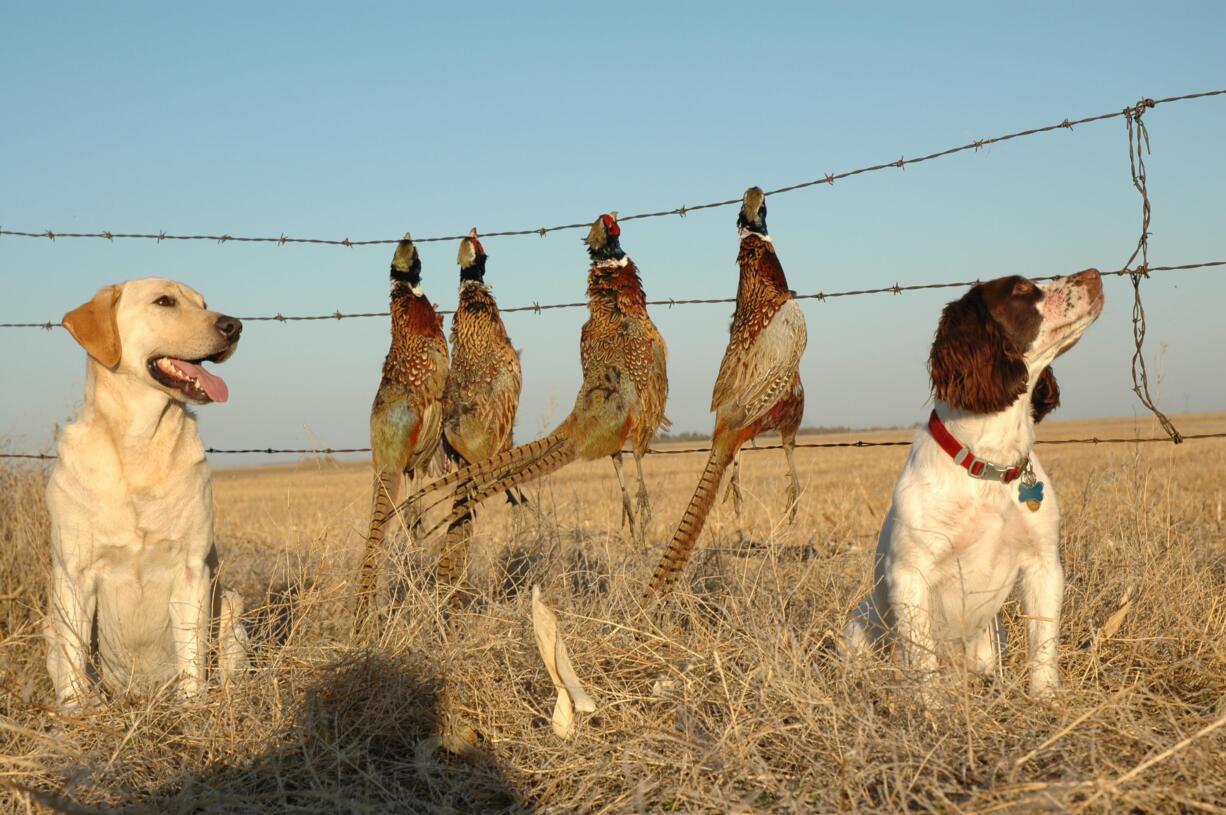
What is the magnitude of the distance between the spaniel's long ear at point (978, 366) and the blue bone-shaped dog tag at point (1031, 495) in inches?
12.1

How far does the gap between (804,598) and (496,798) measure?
1832mm

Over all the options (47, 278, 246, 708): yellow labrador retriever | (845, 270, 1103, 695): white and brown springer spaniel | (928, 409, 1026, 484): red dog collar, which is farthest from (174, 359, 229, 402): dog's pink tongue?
(928, 409, 1026, 484): red dog collar

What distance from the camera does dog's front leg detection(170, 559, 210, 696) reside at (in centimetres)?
453

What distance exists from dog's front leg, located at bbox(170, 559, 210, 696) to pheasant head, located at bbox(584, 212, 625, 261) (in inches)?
95.0

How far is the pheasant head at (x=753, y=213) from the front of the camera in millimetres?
5270

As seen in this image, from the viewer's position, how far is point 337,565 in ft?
18.4

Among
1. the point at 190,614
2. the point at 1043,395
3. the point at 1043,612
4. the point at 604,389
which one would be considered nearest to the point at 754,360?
the point at 604,389

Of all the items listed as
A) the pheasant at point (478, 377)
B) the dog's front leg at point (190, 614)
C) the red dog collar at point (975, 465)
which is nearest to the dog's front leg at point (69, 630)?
the dog's front leg at point (190, 614)

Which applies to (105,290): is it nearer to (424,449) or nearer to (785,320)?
(424,449)

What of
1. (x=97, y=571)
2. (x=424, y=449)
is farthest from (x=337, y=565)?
(x=97, y=571)


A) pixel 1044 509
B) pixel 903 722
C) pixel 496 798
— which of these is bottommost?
pixel 496 798

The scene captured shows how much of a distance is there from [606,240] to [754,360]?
3.46ft

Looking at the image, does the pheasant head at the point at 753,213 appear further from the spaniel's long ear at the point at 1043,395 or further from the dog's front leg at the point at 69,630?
the dog's front leg at the point at 69,630

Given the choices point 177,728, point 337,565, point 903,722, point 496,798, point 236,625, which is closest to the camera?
point 903,722
